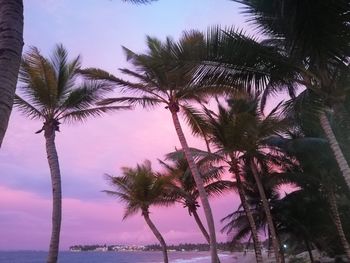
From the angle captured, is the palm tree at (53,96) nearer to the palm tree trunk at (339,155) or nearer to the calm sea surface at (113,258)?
the palm tree trunk at (339,155)

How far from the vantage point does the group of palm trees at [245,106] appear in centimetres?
865

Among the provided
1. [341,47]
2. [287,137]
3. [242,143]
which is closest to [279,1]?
[341,47]

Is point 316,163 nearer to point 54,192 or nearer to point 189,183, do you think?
point 189,183

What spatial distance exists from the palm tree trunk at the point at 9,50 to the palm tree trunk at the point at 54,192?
8883mm

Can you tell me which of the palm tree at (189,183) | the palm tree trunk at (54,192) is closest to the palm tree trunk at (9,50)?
the palm tree trunk at (54,192)

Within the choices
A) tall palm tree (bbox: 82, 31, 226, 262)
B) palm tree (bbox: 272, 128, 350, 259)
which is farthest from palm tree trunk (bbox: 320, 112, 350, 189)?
palm tree (bbox: 272, 128, 350, 259)

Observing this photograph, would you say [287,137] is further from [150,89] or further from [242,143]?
[150,89]

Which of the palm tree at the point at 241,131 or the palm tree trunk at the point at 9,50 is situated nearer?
the palm tree trunk at the point at 9,50

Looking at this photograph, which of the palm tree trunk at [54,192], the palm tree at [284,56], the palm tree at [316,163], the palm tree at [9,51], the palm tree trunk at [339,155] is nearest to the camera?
the palm tree at [9,51]

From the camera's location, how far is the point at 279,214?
2841cm

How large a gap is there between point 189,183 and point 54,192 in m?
13.6

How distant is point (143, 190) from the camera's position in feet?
79.5

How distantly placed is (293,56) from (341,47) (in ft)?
4.42

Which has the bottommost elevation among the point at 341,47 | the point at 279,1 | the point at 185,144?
the point at 341,47
